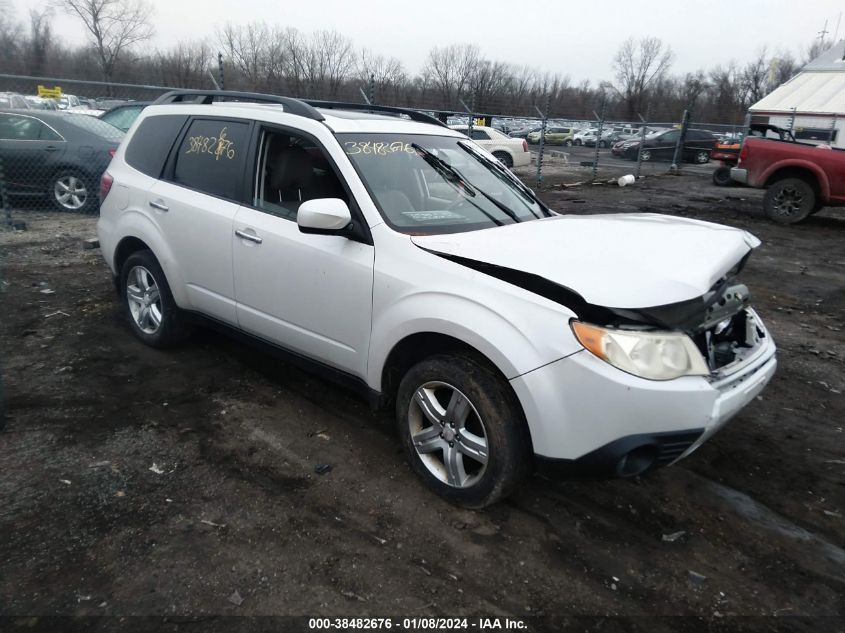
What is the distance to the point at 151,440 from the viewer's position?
345 centimetres

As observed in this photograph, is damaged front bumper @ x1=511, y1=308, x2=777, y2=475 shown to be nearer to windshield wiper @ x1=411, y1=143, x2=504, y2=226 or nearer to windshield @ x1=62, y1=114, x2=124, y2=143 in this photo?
windshield wiper @ x1=411, y1=143, x2=504, y2=226

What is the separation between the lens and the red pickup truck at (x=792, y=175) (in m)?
10.3

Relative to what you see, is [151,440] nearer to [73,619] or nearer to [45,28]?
[73,619]

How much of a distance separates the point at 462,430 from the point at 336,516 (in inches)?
28.9

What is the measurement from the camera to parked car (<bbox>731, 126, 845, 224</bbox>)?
10.3 m

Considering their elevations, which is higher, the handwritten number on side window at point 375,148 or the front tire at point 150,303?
the handwritten number on side window at point 375,148

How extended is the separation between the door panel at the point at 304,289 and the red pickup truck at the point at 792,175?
10481mm

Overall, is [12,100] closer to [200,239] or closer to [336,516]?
[200,239]

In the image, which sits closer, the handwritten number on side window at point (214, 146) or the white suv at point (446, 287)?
the white suv at point (446, 287)

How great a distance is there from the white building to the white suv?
19533 millimetres

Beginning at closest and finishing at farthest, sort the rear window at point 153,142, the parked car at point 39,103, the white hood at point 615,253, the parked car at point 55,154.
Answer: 1. the white hood at point 615,253
2. the rear window at point 153,142
3. the parked car at point 55,154
4. the parked car at point 39,103

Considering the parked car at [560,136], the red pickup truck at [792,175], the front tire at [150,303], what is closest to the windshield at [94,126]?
the front tire at [150,303]

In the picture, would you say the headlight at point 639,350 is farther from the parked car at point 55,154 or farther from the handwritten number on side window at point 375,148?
the parked car at point 55,154

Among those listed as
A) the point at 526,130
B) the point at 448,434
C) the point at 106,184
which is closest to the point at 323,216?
the point at 448,434
